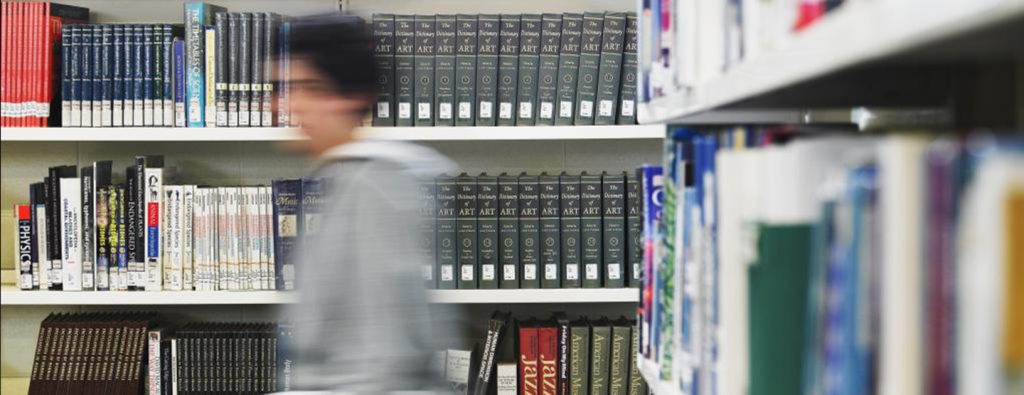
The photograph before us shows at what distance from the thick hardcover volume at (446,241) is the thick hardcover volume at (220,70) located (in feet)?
1.73

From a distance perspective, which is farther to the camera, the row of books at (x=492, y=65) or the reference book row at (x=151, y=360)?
the reference book row at (x=151, y=360)

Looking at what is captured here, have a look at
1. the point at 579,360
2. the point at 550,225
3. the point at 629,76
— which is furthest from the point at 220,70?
the point at 579,360

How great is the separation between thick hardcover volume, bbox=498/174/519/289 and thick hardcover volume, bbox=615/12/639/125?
0.30 m

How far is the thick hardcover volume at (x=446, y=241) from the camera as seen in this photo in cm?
245

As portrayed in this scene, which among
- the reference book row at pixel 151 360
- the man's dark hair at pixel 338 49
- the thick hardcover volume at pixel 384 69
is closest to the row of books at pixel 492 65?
the thick hardcover volume at pixel 384 69

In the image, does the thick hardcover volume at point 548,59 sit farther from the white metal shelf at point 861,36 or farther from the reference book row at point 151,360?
the white metal shelf at point 861,36

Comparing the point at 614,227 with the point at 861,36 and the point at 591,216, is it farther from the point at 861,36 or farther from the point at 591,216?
the point at 861,36

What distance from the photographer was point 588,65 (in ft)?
8.00

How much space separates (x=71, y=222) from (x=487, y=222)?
966 mm

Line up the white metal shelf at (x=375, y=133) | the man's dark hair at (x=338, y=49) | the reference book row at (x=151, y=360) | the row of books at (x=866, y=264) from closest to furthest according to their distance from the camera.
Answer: the row of books at (x=866, y=264) < the man's dark hair at (x=338, y=49) < the white metal shelf at (x=375, y=133) < the reference book row at (x=151, y=360)

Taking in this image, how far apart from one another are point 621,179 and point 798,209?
1.81 metres

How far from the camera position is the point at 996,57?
2.39 feet

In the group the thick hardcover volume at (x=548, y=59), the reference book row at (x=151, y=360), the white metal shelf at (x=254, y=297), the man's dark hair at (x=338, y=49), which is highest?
the thick hardcover volume at (x=548, y=59)

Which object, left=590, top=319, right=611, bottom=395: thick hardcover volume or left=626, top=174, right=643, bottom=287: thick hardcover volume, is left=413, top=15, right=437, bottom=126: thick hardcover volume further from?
left=590, top=319, right=611, bottom=395: thick hardcover volume
